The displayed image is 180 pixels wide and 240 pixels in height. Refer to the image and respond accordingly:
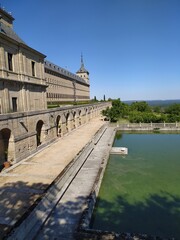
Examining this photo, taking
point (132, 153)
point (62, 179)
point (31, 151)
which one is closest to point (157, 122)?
point (132, 153)

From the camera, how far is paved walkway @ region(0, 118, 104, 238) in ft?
29.1

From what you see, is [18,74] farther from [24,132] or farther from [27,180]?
[27,180]

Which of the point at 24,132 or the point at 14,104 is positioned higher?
the point at 14,104

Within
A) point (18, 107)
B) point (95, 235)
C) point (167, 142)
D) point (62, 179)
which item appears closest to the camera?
point (95, 235)

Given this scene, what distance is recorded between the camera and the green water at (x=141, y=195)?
30.5 ft

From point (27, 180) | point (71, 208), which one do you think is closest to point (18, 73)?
→ point (27, 180)

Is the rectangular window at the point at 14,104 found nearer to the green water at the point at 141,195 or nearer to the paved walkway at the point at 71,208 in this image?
A: the paved walkway at the point at 71,208

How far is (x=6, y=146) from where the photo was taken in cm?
1614

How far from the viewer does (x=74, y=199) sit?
10.2m

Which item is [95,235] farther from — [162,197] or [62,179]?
[162,197]

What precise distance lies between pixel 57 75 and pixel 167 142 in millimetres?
36263

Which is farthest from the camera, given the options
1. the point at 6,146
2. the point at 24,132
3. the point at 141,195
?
the point at 24,132

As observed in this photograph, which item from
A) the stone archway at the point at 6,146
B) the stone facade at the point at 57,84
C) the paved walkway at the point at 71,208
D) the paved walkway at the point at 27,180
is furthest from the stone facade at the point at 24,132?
the stone facade at the point at 57,84

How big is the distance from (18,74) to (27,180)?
1048 centimetres
